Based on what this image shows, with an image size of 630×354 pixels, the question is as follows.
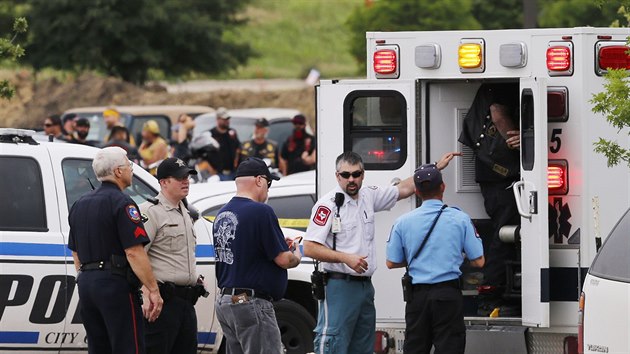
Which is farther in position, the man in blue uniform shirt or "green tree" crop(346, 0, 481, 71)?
"green tree" crop(346, 0, 481, 71)

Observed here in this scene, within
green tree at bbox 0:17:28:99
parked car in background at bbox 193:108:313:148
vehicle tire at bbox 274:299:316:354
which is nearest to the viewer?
vehicle tire at bbox 274:299:316:354

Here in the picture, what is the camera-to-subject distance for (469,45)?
9.19 metres

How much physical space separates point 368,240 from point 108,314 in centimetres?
186

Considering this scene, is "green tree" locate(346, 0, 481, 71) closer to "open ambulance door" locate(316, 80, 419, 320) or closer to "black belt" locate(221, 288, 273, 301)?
"open ambulance door" locate(316, 80, 419, 320)

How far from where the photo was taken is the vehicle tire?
10414 mm

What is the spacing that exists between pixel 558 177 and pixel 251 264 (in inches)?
86.4

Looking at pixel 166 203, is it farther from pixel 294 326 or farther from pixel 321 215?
pixel 294 326

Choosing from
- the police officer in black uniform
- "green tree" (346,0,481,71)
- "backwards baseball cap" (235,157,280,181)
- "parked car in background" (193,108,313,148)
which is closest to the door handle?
"backwards baseball cap" (235,157,280,181)

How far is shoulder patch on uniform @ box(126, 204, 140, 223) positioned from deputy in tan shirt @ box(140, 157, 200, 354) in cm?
34

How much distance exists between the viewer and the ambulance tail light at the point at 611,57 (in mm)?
8812

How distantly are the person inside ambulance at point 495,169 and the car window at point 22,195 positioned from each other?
9.86ft

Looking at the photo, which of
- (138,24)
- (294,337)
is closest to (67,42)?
(138,24)

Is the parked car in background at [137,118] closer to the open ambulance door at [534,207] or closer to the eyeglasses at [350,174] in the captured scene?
the eyeglasses at [350,174]

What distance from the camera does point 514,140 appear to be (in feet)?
31.0
